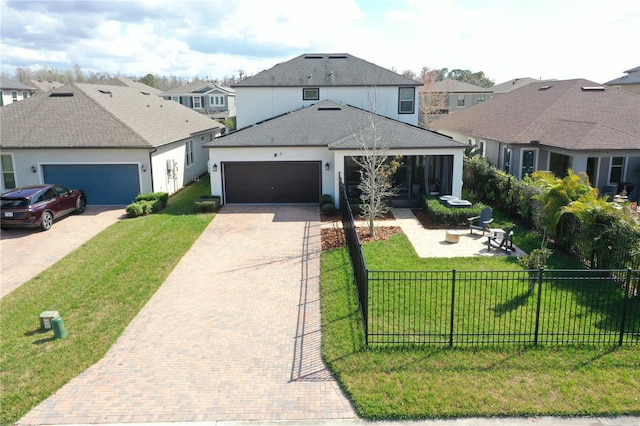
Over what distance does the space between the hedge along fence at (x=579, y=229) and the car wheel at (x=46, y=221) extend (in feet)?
58.3

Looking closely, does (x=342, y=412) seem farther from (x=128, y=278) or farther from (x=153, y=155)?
(x=153, y=155)

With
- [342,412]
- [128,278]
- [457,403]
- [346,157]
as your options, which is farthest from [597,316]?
[346,157]

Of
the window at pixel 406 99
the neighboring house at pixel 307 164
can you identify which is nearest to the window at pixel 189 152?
the neighboring house at pixel 307 164

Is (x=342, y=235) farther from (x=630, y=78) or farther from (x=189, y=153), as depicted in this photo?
(x=630, y=78)

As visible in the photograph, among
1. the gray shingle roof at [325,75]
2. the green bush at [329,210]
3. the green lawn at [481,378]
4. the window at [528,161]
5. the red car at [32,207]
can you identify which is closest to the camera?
the green lawn at [481,378]

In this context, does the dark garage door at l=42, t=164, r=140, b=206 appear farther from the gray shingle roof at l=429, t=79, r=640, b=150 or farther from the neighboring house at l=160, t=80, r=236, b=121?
the neighboring house at l=160, t=80, r=236, b=121

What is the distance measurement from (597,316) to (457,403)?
4787 mm

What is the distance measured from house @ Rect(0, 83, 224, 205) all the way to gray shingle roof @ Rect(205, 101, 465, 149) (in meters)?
3.48

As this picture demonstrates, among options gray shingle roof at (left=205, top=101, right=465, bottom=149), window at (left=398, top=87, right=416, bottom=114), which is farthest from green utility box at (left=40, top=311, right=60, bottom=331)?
window at (left=398, top=87, right=416, bottom=114)

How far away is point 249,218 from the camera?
21.1 meters

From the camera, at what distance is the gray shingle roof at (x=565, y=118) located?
20.8 metres

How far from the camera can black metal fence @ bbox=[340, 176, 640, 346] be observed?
32.3ft

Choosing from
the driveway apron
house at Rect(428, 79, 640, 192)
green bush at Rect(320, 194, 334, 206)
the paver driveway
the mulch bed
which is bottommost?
the driveway apron

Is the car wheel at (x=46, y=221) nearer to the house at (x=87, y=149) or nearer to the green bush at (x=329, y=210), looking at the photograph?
the house at (x=87, y=149)
